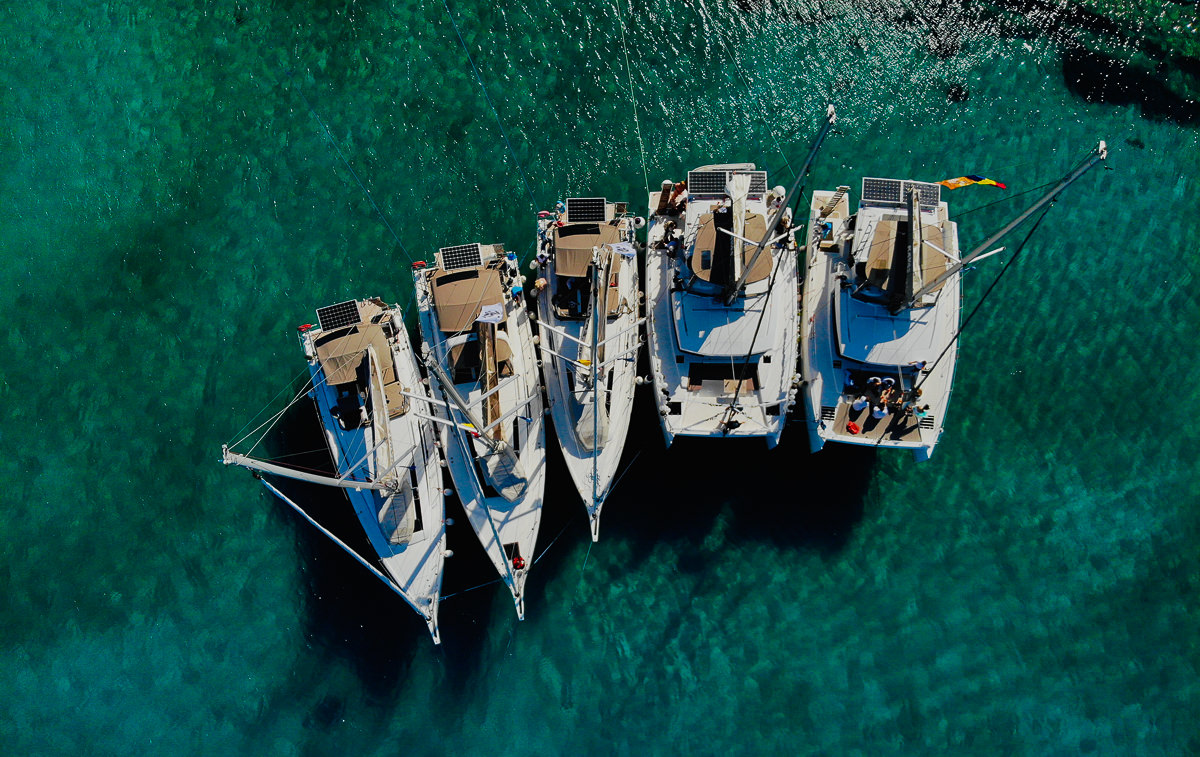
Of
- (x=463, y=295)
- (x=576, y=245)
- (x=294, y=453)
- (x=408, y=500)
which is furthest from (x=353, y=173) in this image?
(x=408, y=500)

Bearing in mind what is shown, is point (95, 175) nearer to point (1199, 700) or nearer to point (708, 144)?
point (708, 144)

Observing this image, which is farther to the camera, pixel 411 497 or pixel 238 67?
pixel 238 67

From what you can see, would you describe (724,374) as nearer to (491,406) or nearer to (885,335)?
(885,335)

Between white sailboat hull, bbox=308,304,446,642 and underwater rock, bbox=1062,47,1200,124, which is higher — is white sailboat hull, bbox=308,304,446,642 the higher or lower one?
the lower one

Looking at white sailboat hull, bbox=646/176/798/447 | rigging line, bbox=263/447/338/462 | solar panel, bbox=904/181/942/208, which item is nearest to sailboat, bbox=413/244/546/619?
white sailboat hull, bbox=646/176/798/447

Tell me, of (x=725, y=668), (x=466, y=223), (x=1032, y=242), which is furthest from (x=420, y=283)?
(x=1032, y=242)

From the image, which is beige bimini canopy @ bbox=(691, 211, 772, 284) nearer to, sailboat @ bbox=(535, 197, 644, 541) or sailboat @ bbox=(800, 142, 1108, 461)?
sailboat @ bbox=(535, 197, 644, 541)

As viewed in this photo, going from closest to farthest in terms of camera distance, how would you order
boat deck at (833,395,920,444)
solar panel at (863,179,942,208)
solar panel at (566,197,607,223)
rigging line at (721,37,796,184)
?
1. boat deck at (833,395,920,444)
2. solar panel at (863,179,942,208)
3. solar panel at (566,197,607,223)
4. rigging line at (721,37,796,184)

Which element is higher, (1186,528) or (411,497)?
(411,497)
